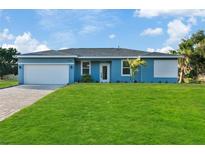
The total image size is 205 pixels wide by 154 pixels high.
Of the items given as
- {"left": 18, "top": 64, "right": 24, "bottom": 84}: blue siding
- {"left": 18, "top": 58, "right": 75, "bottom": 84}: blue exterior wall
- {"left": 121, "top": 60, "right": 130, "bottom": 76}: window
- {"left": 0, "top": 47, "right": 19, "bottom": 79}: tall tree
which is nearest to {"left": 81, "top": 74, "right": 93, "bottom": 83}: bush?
{"left": 18, "top": 58, "right": 75, "bottom": 84}: blue exterior wall

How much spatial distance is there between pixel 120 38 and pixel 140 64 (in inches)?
311

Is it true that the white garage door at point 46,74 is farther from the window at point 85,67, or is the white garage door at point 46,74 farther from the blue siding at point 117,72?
the blue siding at point 117,72

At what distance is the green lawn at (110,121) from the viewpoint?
7551 mm

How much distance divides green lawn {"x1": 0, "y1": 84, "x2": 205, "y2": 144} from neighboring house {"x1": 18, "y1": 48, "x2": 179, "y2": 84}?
1254 centimetres

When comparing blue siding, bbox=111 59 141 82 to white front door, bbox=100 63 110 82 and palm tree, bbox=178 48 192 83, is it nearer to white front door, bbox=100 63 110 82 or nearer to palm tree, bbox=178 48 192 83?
white front door, bbox=100 63 110 82

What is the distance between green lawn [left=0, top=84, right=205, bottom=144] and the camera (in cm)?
755

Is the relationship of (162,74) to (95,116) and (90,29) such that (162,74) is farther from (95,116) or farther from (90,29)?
(95,116)

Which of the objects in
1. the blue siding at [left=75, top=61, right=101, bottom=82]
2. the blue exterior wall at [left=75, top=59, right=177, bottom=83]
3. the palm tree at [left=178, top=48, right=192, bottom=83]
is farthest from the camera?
the palm tree at [left=178, top=48, right=192, bottom=83]

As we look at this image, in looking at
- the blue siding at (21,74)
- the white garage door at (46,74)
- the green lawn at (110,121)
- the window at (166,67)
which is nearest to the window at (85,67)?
the white garage door at (46,74)

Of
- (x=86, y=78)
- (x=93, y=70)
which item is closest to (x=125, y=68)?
(x=93, y=70)

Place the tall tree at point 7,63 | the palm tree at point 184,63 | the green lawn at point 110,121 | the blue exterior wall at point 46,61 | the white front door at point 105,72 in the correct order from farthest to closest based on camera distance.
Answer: the tall tree at point 7,63 → the palm tree at point 184,63 → the white front door at point 105,72 → the blue exterior wall at point 46,61 → the green lawn at point 110,121

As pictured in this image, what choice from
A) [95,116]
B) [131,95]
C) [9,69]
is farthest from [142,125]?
[9,69]

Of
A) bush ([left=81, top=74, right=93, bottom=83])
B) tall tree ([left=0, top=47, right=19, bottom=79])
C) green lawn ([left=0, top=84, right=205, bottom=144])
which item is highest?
tall tree ([left=0, top=47, right=19, bottom=79])

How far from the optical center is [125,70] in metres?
27.2
